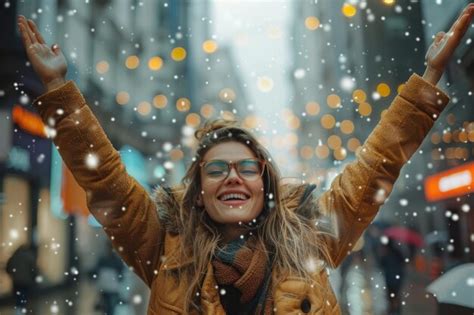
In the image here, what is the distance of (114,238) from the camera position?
2023 mm

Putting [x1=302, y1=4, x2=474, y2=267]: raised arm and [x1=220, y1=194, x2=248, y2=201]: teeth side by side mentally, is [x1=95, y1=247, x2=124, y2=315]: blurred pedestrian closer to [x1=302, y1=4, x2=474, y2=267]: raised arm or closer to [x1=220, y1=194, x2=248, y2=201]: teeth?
[x1=220, y1=194, x2=248, y2=201]: teeth

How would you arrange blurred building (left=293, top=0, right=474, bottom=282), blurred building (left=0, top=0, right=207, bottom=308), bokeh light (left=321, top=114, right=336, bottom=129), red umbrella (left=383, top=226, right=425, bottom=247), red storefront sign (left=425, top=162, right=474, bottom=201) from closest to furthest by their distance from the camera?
blurred building (left=293, top=0, right=474, bottom=282) < blurred building (left=0, top=0, right=207, bottom=308) < red storefront sign (left=425, top=162, right=474, bottom=201) < bokeh light (left=321, top=114, right=336, bottom=129) < red umbrella (left=383, top=226, right=425, bottom=247)

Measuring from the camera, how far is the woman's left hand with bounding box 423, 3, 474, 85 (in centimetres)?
194

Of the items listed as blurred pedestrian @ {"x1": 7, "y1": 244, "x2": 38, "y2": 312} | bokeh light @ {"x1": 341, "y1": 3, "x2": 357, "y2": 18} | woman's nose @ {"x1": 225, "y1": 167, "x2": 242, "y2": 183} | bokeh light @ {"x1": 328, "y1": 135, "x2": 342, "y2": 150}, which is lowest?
blurred pedestrian @ {"x1": 7, "y1": 244, "x2": 38, "y2": 312}

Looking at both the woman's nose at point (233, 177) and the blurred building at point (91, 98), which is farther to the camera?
the blurred building at point (91, 98)

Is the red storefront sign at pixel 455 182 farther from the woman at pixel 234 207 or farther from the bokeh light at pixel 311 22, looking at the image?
the woman at pixel 234 207

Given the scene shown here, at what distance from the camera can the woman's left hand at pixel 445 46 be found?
1.94m

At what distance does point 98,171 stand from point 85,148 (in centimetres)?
8

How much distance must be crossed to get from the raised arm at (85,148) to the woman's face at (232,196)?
0.76 feet

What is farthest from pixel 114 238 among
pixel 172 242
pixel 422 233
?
pixel 422 233

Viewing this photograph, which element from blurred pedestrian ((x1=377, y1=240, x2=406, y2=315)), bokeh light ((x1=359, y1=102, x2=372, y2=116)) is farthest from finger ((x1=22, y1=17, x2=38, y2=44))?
blurred pedestrian ((x1=377, y1=240, x2=406, y2=315))

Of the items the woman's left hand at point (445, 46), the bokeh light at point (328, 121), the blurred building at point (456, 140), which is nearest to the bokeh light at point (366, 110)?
the blurred building at point (456, 140)

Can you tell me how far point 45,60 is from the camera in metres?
1.91

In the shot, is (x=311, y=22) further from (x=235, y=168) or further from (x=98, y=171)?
(x=98, y=171)
